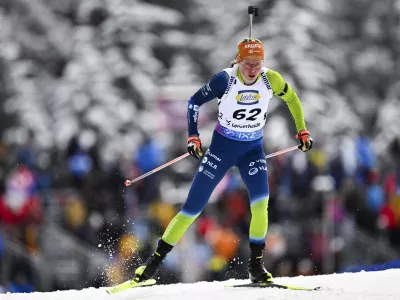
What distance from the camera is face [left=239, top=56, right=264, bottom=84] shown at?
741 cm

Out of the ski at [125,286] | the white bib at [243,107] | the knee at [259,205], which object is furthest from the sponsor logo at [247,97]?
the ski at [125,286]

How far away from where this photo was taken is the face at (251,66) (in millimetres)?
7406

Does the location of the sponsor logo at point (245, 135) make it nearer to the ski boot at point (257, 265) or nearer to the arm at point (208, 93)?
the arm at point (208, 93)

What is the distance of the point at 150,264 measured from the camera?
7773mm

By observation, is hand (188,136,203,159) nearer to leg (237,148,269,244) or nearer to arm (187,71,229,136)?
A: arm (187,71,229,136)

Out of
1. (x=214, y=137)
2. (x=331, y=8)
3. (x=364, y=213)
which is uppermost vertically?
(x=214, y=137)

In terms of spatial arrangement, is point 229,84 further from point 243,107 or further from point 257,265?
point 257,265

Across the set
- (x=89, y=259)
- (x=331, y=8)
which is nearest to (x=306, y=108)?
(x=331, y=8)

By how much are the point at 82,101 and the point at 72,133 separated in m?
0.80

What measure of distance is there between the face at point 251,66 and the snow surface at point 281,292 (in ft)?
5.89

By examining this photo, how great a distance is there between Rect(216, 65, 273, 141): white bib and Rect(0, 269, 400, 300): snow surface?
4.45 ft

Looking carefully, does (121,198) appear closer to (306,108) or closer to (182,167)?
(182,167)

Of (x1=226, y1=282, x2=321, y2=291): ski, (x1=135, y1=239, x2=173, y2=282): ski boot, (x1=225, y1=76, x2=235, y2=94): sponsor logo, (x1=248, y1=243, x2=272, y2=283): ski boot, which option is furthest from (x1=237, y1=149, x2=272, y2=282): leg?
(x1=135, y1=239, x2=173, y2=282): ski boot

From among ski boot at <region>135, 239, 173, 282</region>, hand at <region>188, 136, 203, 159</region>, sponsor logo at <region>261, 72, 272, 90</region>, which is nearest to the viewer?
hand at <region>188, 136, 203, 159</region>
